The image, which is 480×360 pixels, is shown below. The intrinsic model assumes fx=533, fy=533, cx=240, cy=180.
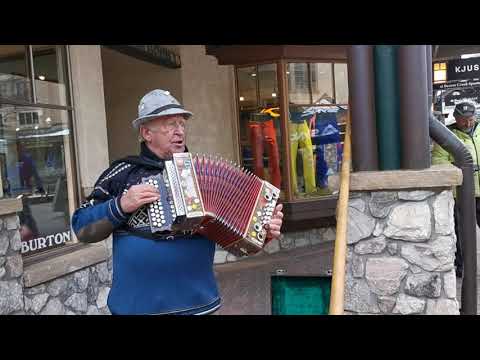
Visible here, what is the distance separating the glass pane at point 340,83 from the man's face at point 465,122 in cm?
281

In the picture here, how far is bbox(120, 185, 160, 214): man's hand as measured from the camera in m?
2.18

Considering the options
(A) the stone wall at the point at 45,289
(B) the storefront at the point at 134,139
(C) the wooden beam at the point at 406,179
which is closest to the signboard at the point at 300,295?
(B) the storefront at the point at 134,139

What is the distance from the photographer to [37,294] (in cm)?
414

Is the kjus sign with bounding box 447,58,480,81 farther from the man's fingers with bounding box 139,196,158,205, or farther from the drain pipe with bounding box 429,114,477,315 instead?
A: the man's fingers with bounding box 139,196,158,205

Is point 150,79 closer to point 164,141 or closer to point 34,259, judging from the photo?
point 34,259

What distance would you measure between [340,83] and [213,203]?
21.8 feet

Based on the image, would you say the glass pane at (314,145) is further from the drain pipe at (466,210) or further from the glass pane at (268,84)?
the drain pipe at (466,210)

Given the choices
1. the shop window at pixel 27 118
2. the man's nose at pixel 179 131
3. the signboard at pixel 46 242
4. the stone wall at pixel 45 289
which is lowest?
the stone wall at pixel 45 289

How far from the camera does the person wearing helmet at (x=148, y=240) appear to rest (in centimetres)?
232

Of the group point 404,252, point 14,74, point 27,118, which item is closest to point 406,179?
point 404,252

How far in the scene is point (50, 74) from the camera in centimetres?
495

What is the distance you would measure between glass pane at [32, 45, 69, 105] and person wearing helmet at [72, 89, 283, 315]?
2.73 meters

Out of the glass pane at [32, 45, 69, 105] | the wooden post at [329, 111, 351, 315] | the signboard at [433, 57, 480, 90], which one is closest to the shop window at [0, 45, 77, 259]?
the glass pane at [32, 45, 69, 105]

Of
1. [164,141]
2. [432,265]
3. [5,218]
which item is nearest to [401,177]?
[432,265]
